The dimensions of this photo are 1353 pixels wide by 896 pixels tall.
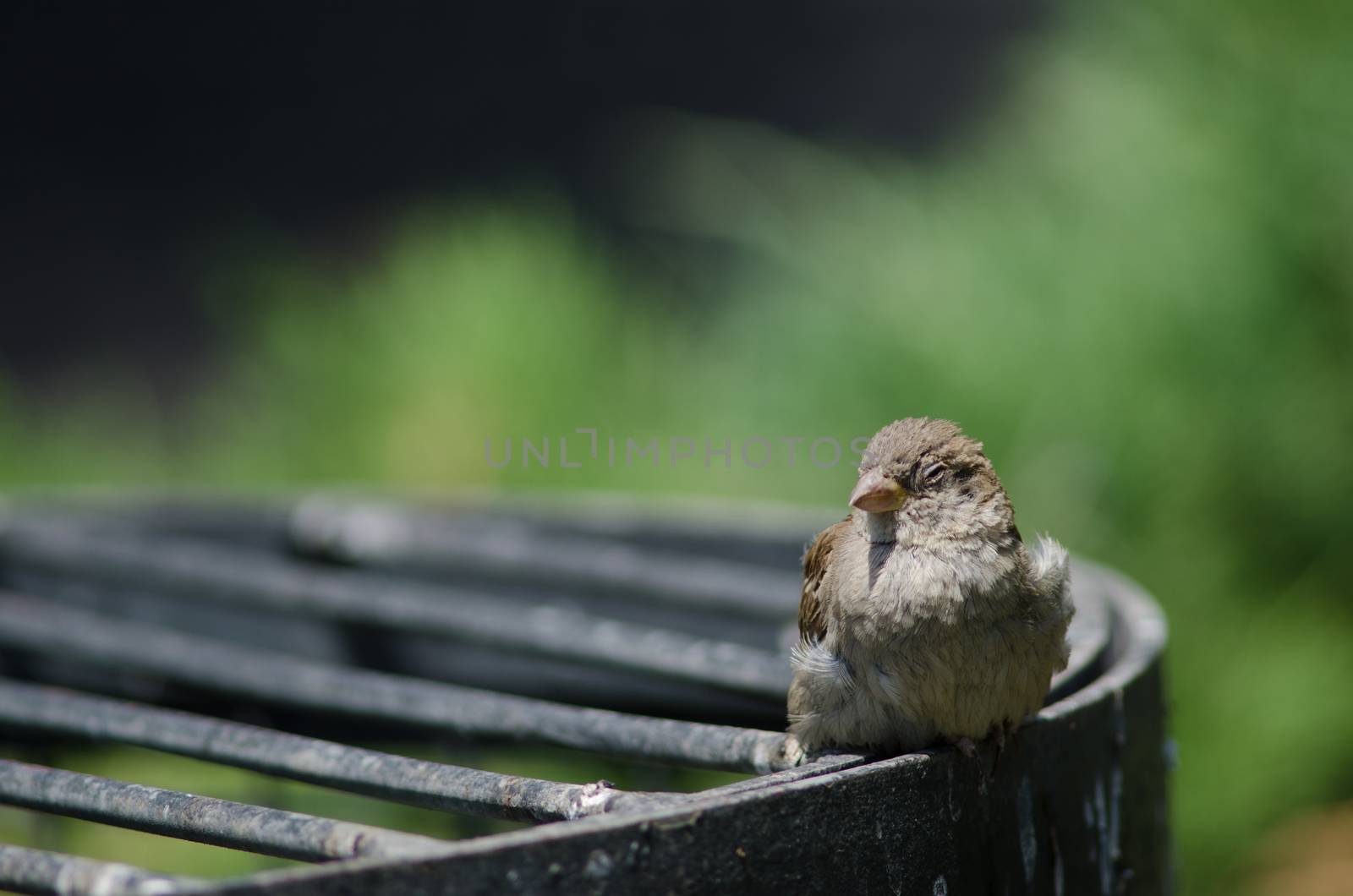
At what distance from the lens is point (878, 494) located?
5.84ft

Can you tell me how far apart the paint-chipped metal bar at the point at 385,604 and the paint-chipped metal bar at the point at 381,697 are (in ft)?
0.34

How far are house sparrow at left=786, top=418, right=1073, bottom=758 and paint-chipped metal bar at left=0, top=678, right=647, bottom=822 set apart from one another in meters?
0.36

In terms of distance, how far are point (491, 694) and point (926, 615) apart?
→ 2.34 ft

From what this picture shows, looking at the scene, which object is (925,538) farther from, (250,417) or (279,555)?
(250,417)

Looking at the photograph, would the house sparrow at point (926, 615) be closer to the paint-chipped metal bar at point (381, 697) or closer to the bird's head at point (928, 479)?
the bird's head at point (928, 479)

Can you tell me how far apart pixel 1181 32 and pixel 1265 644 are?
70.1 inches

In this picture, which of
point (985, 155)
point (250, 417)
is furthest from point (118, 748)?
point (985, 155)

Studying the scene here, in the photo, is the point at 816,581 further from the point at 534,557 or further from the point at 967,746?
the point at 534,557

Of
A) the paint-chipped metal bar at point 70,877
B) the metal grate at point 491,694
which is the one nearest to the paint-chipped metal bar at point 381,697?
the metal grate at point 491,694

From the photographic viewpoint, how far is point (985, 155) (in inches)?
188

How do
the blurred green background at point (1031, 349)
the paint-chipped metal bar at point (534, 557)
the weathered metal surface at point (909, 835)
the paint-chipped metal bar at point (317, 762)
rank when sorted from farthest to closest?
the blurred green background at point (1031, 349) → the paint-chipped metal bar at point (534, 557) → the paint-chipped metal bar at point (317, 762) → the weathered metal surface at point (909, 835)

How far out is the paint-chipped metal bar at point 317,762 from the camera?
144cm

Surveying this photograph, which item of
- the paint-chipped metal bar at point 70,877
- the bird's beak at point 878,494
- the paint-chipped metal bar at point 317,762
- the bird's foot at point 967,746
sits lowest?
the paint-chipped metal bar at point 70,877

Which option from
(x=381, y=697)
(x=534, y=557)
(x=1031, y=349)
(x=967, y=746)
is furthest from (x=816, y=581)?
(x=1031, y=349)
